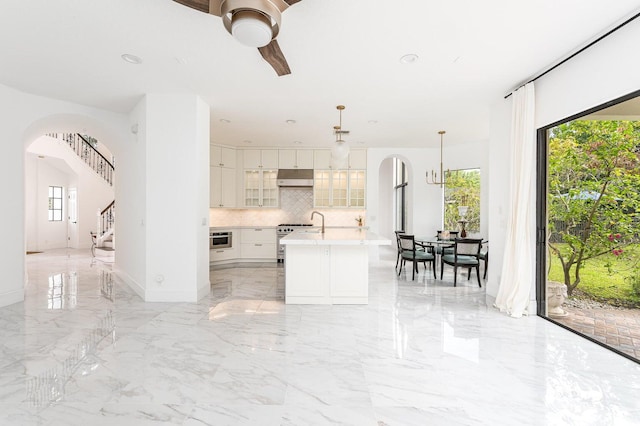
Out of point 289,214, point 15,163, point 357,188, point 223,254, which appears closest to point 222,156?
point 289,214

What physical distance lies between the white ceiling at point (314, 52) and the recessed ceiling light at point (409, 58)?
2.4 inches

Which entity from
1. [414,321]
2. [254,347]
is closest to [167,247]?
[254,347]

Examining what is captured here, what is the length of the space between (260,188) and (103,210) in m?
6.33

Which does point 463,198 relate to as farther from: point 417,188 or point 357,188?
point 357,188

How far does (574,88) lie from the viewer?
304cm

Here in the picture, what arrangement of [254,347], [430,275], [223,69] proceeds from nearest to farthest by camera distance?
[254,347] < [223,69] < [430,275]

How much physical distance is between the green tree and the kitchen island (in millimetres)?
3036

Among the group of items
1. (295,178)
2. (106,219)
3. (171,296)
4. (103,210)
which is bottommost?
(171,296)

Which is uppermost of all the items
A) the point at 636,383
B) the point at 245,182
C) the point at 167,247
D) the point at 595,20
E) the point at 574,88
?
the point at 595,20

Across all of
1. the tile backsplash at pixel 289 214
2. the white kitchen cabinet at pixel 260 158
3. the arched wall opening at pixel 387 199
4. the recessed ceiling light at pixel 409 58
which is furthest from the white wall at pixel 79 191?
the recessed ceiling light at pixel 409 58

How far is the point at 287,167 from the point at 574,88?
5.49 metres

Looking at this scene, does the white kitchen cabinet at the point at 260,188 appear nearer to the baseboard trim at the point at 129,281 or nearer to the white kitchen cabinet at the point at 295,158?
the white kitchen cabinet at the point at 295,158

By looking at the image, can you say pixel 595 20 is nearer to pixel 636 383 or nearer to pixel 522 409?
pixel 636 383

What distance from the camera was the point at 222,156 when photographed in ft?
23.0
